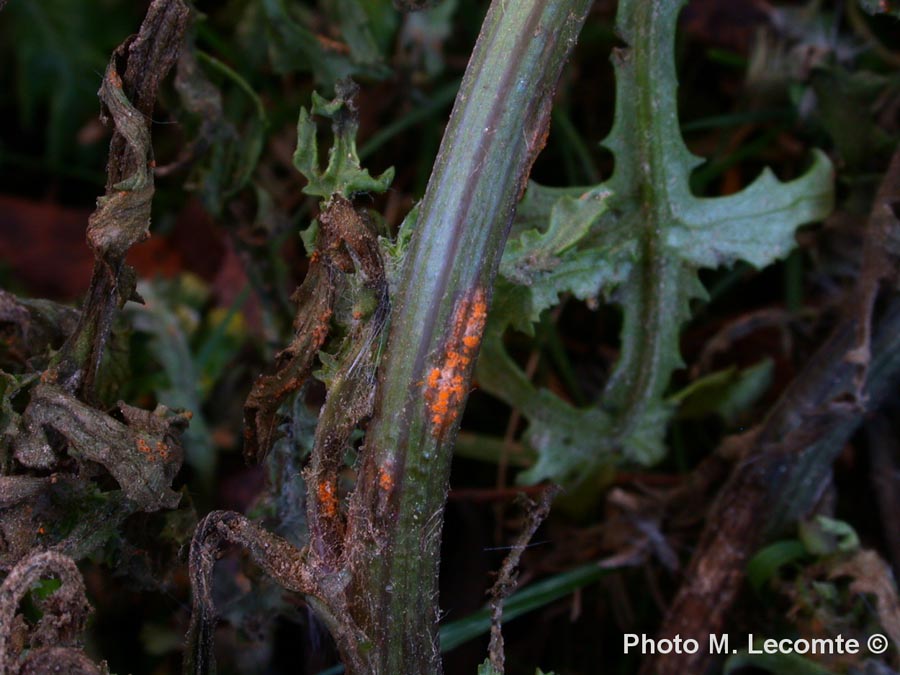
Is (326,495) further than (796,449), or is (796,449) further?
(796,449)

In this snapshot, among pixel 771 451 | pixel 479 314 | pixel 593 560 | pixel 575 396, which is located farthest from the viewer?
pixel 575 396

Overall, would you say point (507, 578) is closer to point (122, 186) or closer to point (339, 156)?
point (339, 156)

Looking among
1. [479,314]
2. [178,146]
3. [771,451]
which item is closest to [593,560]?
[771,451]

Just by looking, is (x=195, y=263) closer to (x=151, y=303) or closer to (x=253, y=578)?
(x=151, y=303)

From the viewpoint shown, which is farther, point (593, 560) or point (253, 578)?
point (593, 560)

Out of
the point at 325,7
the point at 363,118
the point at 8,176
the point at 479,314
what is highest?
the point at 325,7

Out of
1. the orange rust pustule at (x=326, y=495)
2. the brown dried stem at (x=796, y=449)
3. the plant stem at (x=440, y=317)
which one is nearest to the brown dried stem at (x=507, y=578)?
the plant stem at (x=440, y=317)

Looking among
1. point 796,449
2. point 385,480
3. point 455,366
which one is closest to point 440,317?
point 455,366
